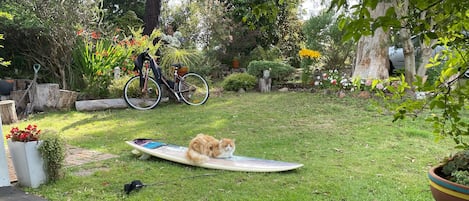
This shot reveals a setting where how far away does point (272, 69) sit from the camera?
959 cm

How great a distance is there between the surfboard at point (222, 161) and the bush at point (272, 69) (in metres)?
5.72

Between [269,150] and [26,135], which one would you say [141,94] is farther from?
[26,135]

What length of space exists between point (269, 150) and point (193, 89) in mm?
3834

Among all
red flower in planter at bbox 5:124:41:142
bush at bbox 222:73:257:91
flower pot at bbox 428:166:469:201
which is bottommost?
flower pot at bbox 428:166:469:201

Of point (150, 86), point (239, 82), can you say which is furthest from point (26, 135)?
point (239, 82)

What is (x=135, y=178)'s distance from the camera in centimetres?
338

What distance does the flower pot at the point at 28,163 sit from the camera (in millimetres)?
3111

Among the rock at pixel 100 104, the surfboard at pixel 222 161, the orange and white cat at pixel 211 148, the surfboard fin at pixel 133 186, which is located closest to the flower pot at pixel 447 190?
the surfboard at pixel 222 161

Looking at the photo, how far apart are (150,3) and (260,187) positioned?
8.19m

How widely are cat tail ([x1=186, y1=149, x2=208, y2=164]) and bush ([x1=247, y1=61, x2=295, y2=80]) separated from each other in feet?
20.0

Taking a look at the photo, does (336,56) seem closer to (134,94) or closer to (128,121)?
(134,94)

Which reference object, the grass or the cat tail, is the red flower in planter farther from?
the cat tail

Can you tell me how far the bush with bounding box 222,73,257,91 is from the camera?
935 cm

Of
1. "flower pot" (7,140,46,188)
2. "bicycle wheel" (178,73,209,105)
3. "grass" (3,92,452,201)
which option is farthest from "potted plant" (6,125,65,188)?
"bicycle wheel" (178,73,209,105)
